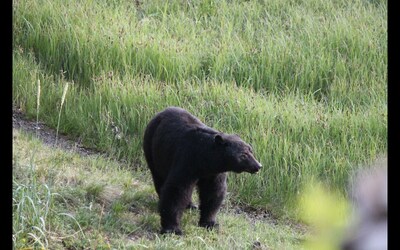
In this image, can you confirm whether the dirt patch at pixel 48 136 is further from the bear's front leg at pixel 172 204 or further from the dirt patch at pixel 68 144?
the bear's front leg at pixel 172 204

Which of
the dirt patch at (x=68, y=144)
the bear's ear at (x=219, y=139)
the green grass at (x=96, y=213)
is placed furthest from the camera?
the dirt patch at (x=68, y=144)

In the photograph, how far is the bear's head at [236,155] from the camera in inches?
223

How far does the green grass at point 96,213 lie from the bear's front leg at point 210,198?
0.11m

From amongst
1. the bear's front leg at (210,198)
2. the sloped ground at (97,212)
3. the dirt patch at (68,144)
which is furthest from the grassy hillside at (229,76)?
the bear's front leg at (210,198)

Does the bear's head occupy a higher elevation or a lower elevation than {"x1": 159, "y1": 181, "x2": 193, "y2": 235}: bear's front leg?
higher

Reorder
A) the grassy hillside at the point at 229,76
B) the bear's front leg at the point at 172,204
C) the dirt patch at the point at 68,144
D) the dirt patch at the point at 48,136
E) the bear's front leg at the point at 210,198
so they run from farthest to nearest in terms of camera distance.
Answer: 1. the grassy hillside at the point at 229,76
2. the dirt patch at the point at 48,136
3. the dirt patch at the point at 68,144
4. the bear's front leg at the point at 210,198
5. the bear's front leg at the point at 172,204

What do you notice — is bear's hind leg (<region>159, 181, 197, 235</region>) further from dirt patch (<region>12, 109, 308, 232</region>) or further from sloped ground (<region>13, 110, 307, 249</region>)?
dirt patch (<region>12, 109, 308, 232</region>)

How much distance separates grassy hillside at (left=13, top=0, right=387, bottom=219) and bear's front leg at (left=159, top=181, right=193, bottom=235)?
1.73 m

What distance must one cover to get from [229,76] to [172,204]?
3868mm

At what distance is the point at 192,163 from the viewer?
18.7 ft

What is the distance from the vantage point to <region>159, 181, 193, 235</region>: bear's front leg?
5566 millimetres

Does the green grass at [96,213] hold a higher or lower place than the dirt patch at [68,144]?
higher

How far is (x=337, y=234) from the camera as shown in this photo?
3.31 feet

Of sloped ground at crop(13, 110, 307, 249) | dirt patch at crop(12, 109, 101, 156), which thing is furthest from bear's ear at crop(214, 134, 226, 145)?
dirt patch at crop(12, 109, 101, 156)
